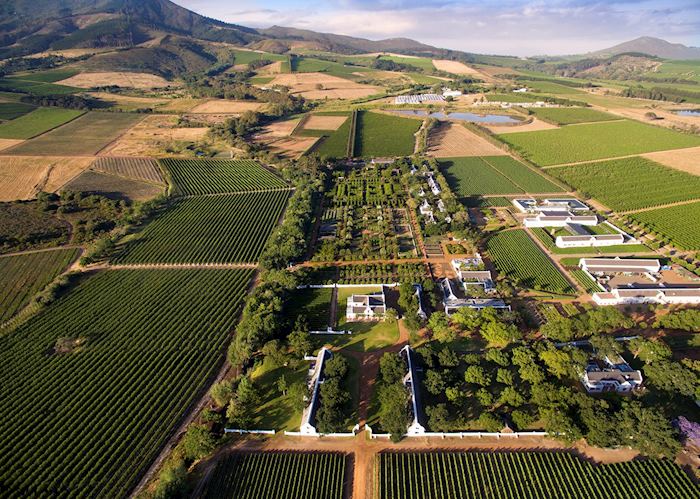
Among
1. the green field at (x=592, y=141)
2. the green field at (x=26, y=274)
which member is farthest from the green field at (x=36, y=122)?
the green field at (x=592, y=141)

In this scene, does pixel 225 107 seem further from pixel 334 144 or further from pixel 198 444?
pixel 198 444

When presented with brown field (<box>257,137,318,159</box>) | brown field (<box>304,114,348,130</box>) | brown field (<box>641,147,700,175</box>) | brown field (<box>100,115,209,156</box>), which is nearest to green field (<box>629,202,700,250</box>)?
brown field (<box>641,147,700,175</box>)

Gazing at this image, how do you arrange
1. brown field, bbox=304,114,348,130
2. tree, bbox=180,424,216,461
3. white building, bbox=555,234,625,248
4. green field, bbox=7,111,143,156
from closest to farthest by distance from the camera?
tree, bbox=180,424,216,461 → white building, bbox=555,234,625,248 → green field, bbox=7,111,143,156 → brown field, bbox=304,114,348,130

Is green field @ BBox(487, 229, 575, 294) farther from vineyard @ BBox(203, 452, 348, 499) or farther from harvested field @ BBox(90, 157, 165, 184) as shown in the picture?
harvested field @ BBox(90, 157, 165, 184)

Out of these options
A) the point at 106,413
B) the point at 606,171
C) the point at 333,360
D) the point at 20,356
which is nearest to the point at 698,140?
the point at 606,171

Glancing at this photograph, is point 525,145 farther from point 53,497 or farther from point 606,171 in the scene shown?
point 53,497
